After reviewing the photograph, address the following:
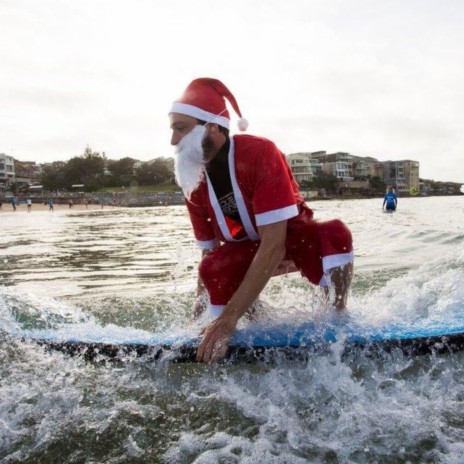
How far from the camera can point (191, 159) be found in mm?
2617

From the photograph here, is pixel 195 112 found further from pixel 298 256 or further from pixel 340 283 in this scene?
pixel 340 283

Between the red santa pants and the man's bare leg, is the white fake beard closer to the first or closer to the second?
the red santa pants

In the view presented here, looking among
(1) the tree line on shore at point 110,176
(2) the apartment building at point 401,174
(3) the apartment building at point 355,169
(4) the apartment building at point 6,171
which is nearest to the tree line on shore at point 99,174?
→ (1) the tree line on shore at point 110,176

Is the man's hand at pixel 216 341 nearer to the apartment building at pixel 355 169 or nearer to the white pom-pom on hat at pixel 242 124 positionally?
the white pom-pom on hat at pixel 242 124

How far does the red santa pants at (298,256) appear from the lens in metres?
2.71

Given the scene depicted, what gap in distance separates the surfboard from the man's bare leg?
238mm

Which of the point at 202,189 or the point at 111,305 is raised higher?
the point at 202,189

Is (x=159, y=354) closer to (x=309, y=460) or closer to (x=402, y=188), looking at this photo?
(x=309, y=460)

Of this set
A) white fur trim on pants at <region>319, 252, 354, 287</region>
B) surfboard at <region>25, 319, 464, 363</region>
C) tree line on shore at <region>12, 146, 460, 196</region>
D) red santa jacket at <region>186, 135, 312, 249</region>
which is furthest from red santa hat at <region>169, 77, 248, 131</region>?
tree line on shore at <region>12, 146, 460, 196</region>

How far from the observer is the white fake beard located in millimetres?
2572

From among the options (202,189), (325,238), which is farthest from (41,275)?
(325,238)

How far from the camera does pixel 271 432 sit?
2.00 metres

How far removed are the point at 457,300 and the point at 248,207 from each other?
6.95 ft

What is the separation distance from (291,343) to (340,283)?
0.60m
